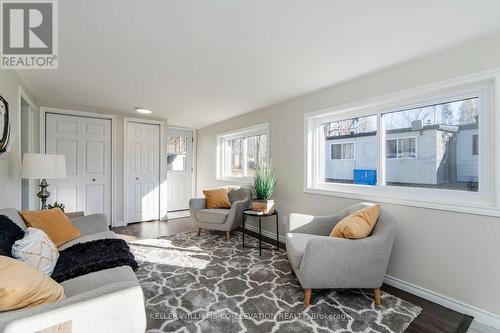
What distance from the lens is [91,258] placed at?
5.82ft

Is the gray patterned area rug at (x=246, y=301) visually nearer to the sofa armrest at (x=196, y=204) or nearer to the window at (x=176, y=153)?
the sofa armrest at (x=196, y=204)

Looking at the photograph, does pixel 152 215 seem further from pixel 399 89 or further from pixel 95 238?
pixel 399 89

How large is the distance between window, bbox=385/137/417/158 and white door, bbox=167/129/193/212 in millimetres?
4512

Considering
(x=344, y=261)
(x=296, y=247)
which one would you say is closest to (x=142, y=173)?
(x=296, y=247)

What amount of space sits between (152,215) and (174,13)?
427 centimetres

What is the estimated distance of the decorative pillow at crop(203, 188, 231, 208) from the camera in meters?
4.04

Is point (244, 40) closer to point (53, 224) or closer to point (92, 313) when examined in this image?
point (92, 313)

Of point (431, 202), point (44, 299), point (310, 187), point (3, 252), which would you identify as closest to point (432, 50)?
point (431, 202)

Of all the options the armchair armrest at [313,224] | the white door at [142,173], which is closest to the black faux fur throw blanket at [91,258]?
the armchair armrest at [313,224]

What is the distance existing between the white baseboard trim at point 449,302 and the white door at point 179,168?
464cm

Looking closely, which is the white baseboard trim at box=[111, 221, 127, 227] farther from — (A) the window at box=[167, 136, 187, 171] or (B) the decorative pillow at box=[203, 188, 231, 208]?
(B) the decorative pillow at box=[203, 188, 231, 208]

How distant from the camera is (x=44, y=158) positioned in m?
2.56

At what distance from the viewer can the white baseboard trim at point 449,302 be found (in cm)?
179

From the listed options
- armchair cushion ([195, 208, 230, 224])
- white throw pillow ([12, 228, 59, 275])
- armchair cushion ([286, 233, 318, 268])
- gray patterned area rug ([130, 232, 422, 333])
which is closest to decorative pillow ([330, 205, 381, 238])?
armchair cushion ([286, 233, 318, 268])
